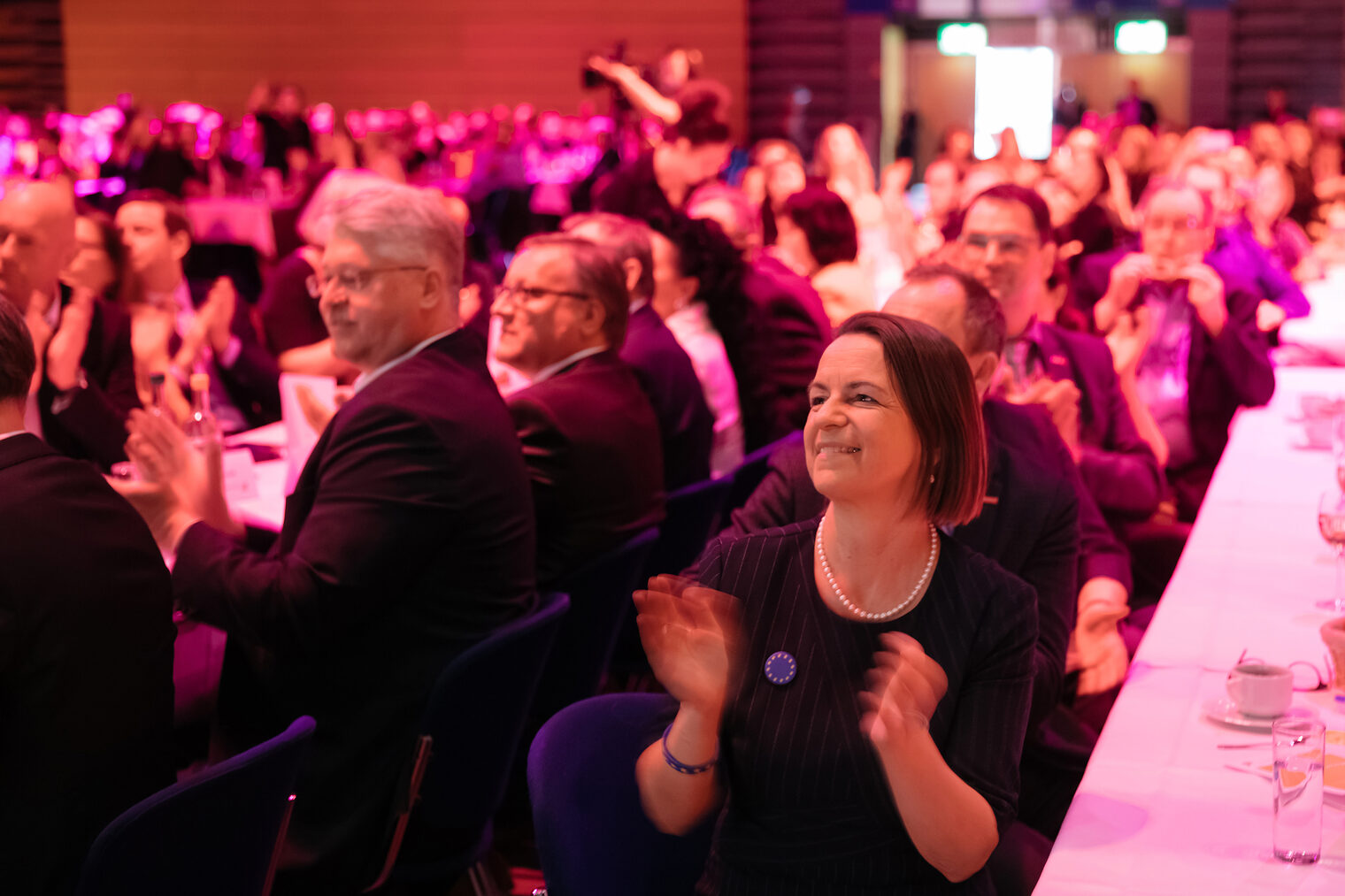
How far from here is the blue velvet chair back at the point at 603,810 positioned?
1.71m

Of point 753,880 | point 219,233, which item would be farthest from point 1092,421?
→ point 219,233

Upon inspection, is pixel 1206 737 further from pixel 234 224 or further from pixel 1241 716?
pixel 234 224

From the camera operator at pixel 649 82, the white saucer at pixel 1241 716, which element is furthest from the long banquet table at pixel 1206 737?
the camera operator at pixel 649 82

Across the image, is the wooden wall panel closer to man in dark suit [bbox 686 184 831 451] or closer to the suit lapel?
man in dark suit [bbox 686 184 831 451]

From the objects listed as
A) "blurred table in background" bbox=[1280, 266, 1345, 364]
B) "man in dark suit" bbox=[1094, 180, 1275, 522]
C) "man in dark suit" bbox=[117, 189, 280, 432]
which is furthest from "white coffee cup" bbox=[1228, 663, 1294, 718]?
"blurred table in background" bbox=[1280, 266, 1345, 364]

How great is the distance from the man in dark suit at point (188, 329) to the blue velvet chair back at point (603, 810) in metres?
3.11

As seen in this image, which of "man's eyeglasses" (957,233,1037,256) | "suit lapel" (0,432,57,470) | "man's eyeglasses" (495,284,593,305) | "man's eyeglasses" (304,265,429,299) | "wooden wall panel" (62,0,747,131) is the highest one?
"wooden wall panel" (62,0,747,131)

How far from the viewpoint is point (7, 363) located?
6.08 ft

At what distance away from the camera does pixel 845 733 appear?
62.7 inches

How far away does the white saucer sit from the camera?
1.98 metres

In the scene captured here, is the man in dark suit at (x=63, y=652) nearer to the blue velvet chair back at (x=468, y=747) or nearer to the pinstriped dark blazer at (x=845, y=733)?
the blue velvet chair back at (x=468, y=747)

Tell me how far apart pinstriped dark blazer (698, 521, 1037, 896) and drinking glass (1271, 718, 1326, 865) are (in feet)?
1.00

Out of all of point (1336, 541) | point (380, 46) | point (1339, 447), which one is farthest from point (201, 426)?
point (380, 46)

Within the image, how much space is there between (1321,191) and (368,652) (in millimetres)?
9990
